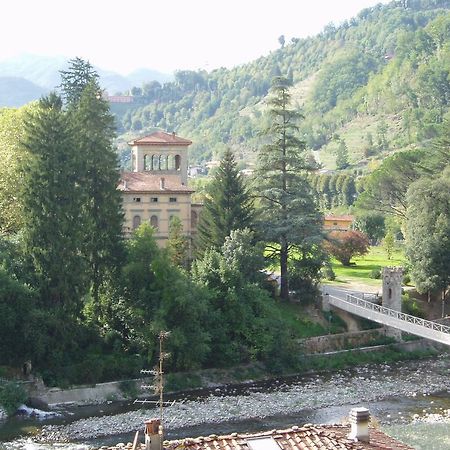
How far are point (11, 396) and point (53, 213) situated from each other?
8.57m

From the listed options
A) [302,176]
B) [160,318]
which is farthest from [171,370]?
[302,176]

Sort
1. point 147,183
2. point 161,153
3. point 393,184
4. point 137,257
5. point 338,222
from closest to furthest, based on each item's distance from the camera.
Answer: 1. point 137,257
2. point 147,183
3. point 161,153
4. point 393,184
5. point 338,222

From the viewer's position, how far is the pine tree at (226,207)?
4734 cm

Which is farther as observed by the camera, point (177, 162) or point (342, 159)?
point (342, 159)

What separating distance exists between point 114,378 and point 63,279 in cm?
507

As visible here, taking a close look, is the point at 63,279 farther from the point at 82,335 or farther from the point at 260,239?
the point at 260,239

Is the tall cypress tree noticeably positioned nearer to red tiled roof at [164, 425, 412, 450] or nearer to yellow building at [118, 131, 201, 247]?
yellow building at [118, 131, 201, 247]

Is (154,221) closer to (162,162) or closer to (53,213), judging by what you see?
(162,162)

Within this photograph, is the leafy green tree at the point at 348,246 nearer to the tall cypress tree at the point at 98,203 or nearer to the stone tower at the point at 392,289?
the stone tower at the point at 392,289

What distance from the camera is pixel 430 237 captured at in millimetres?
50188

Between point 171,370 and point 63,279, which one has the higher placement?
point 63,279

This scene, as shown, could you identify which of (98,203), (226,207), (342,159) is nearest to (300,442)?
(98,203)

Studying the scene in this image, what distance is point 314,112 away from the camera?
19475 centimetres

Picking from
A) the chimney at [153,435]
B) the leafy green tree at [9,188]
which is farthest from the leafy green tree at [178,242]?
the chimney at [153,435]
